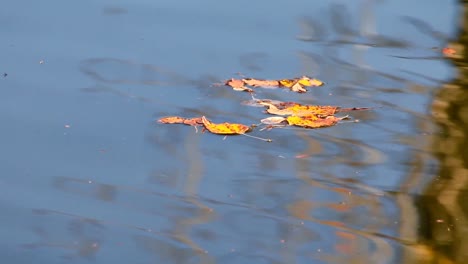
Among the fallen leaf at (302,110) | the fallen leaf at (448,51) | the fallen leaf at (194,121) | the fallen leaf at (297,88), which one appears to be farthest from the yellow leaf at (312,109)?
the fallen leaf at (448,51)

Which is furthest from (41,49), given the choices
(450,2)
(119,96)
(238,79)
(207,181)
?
(450,2)

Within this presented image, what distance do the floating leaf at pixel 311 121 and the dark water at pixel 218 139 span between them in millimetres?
45

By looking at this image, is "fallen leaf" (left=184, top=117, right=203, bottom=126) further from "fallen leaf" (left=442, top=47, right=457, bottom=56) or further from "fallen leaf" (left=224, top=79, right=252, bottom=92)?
"fallen leaf" (left=442, top=47, right=457, bottom=56)

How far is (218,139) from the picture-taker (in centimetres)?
289

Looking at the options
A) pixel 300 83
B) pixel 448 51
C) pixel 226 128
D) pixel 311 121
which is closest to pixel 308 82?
pixel 300 83

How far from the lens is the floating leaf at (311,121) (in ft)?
9.87

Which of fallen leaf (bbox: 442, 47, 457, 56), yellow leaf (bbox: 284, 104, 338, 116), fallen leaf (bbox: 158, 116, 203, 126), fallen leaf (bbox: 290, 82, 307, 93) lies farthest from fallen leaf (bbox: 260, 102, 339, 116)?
fallen leaf (bbox: 442, 47, 457, 56)

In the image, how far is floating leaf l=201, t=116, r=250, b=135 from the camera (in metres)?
2.93

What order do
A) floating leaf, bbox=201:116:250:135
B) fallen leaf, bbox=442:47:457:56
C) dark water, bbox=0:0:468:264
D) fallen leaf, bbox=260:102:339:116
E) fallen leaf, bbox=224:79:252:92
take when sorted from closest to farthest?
dark water, bbox=0:0:468:264
floating leaf, bbox=201:116:250:135
fallen leaf, bbox=260:102:339:116
fallen leaf, bbox=224:79:252:92
fallen leaf, bbox=442:47:457:56

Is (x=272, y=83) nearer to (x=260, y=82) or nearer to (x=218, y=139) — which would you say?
(x=260, y=82)

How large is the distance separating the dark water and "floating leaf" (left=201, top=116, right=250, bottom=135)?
4cm

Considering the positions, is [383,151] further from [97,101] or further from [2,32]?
[2,32]

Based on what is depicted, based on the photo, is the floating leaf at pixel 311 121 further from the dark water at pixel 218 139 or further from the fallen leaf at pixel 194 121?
the fallen leaf at pixel 194 121

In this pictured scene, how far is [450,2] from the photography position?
4203 mm
